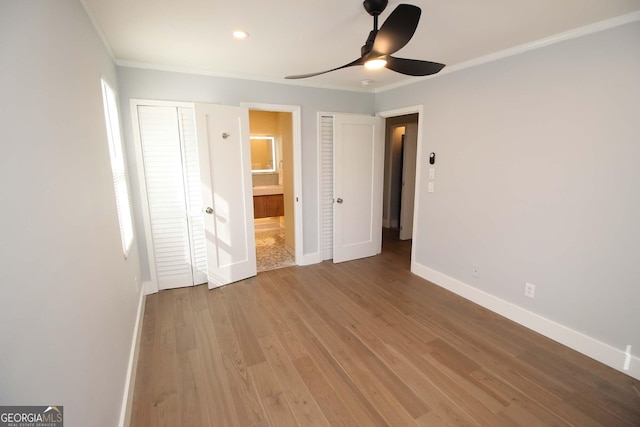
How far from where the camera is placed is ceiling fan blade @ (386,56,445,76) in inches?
74.7

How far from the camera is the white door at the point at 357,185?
402 cm

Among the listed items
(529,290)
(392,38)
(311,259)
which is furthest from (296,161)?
(529,290)

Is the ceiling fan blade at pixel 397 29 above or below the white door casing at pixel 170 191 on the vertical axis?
above

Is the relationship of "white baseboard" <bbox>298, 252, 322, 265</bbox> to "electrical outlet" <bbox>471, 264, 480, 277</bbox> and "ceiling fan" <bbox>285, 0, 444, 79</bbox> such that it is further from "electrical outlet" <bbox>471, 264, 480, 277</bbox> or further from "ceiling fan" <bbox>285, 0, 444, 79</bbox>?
"ceiling fan" <bbox>285, 0, 444, 79</bbox>

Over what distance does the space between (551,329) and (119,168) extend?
409cm

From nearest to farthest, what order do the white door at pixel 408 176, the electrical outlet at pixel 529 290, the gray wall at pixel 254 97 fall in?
the electrical outlet at pixel 529 290 < the gray wall at pixel 254 97 < the white door at pixel 408 176

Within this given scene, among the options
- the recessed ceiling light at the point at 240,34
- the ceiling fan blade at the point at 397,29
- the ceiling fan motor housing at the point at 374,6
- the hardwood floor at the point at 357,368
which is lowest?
the hardwood floor at the point at 357,368

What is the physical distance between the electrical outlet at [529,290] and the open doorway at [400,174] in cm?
195

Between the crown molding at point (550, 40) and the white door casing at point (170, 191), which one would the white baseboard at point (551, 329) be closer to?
the crown molding at point (550, 40)

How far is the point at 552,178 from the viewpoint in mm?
2365

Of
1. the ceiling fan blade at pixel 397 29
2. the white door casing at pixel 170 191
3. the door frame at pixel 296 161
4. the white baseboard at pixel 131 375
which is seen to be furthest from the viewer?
the door frame at pixel 296 161

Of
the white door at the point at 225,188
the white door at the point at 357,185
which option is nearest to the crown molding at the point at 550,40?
the white door at the point at 357,185

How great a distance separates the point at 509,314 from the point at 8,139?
3583 millimetres

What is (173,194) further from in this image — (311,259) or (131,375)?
(311,259)
